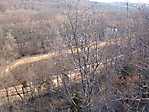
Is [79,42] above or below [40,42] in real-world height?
above

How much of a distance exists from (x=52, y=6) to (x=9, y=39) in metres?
10.2

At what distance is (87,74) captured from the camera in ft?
12.2

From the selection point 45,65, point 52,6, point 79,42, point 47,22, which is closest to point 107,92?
point 79,42

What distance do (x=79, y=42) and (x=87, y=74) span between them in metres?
0.48

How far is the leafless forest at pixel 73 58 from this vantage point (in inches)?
161

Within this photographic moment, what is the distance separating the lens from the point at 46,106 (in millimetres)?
14086

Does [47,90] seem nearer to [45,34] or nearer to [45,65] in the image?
[45,65]

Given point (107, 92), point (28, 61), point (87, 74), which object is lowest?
point (28, 61)

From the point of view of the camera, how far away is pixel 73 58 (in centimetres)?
399

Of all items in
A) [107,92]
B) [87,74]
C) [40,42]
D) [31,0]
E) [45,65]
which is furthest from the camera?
[31,0]

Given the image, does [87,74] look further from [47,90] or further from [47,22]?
[47,22]

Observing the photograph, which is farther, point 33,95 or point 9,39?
point 9,39

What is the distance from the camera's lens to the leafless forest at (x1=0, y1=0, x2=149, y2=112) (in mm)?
4086

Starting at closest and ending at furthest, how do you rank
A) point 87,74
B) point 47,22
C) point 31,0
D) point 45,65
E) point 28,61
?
point 87,74 → point 45,65 → point 28,61 → point 47,22 → point 31,0
